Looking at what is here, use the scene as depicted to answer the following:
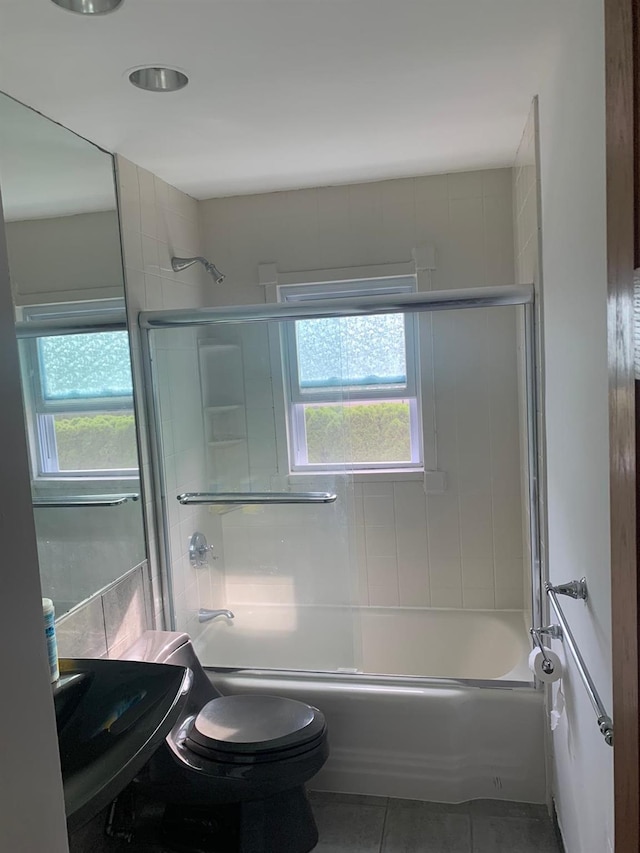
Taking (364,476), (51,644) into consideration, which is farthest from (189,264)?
(51,644)

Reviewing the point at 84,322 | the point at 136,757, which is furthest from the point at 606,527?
the point at 84,322

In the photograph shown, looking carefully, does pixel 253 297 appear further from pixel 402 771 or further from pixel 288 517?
pixel 402 771

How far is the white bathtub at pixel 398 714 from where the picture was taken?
2.22m

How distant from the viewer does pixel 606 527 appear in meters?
1.24

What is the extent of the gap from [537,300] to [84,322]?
1512 mm

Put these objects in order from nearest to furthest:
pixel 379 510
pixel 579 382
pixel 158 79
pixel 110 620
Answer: pixel 579 382 → pixel 158 79 → pixel 110 620 → pixel 379 510

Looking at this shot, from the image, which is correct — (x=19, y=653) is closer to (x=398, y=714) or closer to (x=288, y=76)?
(x=288, y=76)

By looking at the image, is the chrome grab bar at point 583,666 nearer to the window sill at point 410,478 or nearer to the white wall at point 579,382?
the white wall at point 579,382

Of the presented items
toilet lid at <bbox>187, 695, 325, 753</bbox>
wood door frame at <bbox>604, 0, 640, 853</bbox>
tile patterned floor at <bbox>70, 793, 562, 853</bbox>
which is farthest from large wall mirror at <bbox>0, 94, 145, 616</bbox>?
wood door frame at <bbox>604, 0, 640, 853</bbox>

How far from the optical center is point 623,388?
2.65 ft

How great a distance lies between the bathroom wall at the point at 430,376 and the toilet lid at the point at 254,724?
577 mm

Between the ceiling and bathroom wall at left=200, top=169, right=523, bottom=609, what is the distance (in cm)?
31

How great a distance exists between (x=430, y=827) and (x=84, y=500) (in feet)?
5.21

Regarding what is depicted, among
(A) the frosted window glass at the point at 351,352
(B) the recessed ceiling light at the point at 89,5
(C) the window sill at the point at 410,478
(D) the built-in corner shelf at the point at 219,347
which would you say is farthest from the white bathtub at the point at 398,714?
(B) the recessed ceiling light at the point at 89,5
